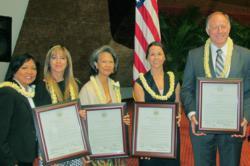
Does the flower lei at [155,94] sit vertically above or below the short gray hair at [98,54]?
below

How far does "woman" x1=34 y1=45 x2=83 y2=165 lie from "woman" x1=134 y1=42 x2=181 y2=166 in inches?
→ 26.4

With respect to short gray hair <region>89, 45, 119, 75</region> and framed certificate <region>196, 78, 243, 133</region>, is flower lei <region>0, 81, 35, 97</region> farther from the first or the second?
framed certificate <region>196, 78, 243, 133</region>

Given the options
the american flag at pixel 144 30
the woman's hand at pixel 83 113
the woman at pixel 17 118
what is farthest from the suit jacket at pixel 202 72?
the american flag at pixel 144 30

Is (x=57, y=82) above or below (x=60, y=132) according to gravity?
above

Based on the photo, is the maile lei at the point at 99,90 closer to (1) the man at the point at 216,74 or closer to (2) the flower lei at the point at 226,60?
(1) the man at the point at 216,74

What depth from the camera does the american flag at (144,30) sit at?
6328mm

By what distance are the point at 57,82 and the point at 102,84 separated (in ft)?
1.50

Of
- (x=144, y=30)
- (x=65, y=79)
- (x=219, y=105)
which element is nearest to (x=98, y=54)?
(x=65, y=79)

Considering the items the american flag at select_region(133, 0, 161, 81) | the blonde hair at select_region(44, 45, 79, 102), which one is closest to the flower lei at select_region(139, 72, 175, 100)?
the blonde hair at select_region(44, 45, 79, 102)

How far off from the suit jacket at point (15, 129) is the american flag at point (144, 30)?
3451 mm

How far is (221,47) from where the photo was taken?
339 cm

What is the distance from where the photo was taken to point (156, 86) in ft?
12.2

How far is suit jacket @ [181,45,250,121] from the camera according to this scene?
330cm

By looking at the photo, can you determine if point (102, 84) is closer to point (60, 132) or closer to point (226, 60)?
point (60, 132)
